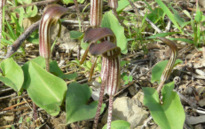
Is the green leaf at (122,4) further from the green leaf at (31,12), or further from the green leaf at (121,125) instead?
the green leaf at (121,125)

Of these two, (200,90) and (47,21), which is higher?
(47,21)

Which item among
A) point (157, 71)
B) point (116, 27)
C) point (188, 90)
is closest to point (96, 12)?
point (116, 27)

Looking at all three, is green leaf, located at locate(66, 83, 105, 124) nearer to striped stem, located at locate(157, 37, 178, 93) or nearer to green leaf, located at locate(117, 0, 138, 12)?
striped stem, located at locate(157, 37, 178, 93)

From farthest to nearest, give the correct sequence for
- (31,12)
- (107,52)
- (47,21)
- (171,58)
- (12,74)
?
(31,12)
(12,74)
(171,58)
(47,21)
(107,52)

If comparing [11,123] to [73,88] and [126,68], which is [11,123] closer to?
[73,88]

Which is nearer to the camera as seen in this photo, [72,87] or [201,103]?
[72,87]

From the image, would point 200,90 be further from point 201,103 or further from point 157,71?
point 157,71
